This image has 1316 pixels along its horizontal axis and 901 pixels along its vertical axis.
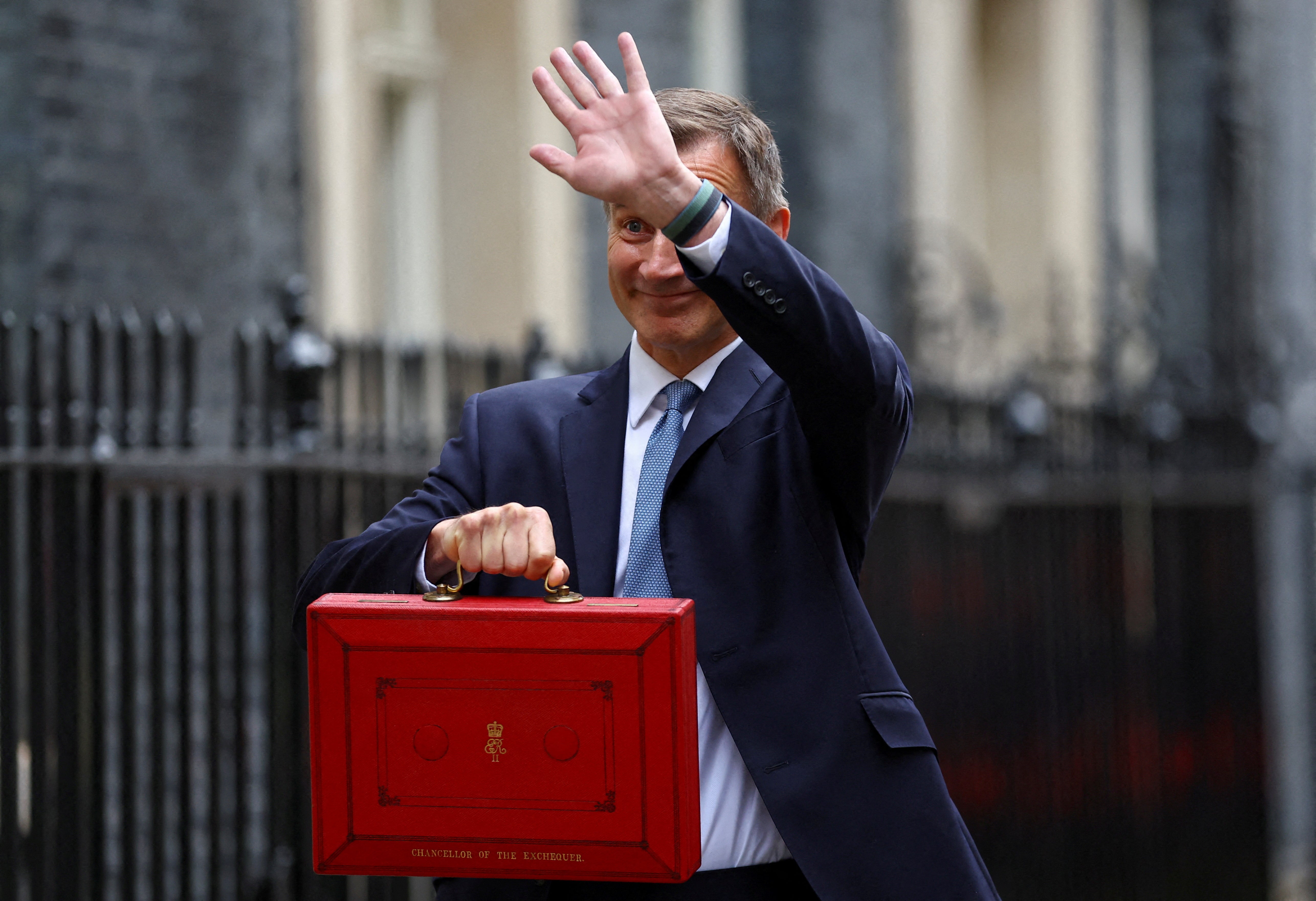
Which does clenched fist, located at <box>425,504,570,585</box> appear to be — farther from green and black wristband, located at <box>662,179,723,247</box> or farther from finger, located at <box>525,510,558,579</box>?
green and black wristband, located at <box>662,179,723,247</box>

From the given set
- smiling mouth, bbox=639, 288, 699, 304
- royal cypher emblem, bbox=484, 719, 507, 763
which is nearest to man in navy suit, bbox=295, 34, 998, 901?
smiling mouth, bbox=639, 288, 699, 304

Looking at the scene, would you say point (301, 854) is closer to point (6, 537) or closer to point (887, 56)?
point (6, 537)

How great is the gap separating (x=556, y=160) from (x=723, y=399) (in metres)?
0.49

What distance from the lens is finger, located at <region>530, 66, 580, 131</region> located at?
207 cm

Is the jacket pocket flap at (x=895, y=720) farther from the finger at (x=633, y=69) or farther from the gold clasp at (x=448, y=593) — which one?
the finger at (x=633, y=69)

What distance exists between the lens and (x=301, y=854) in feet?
14.3

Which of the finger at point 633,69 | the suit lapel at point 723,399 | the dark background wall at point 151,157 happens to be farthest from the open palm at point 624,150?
the dark background wall at point 151,157

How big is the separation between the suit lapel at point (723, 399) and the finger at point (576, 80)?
445mm

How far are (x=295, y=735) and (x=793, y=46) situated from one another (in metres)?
6.71

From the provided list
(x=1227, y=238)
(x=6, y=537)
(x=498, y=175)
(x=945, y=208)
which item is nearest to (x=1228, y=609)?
(x=945, y=208)

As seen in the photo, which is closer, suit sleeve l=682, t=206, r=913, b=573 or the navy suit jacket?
suit sleeve l=682, t=206, r=913, b=573

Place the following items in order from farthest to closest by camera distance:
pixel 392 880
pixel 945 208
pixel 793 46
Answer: pixel 945 208
pixel 793 46
pixel 392 880

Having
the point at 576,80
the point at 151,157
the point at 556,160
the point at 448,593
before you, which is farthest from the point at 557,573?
the point at 151,157

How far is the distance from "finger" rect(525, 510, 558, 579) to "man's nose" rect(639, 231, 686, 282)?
423 mm
